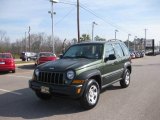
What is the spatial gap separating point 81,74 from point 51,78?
81 cm

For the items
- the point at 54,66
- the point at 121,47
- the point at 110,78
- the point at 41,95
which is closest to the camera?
the point at 54,66

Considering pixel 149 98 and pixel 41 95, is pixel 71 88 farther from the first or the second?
pixel 149 98

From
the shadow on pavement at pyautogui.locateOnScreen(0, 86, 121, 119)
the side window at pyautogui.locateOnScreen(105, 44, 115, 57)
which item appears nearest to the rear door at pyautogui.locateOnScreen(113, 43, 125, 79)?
the side window at pyautogui.locateOnScreen(105, 44, 115, 57)

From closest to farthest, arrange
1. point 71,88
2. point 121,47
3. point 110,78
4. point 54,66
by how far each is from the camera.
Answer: point 71,88 → point 54,66 → point 110,78 → point 121,47

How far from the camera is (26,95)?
345 inches

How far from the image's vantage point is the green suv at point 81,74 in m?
6.61

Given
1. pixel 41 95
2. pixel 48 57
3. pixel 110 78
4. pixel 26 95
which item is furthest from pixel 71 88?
pixel 48 57

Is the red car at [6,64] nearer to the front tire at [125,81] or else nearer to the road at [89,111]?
the road at [89,111]

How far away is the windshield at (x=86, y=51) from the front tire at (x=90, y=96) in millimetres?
1062

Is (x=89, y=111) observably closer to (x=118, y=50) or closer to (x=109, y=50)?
(x=109, y=50)

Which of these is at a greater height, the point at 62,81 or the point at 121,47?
the point at 121,47

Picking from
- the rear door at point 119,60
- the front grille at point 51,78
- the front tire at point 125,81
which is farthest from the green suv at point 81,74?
the front tire at point 125,81

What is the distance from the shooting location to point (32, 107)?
712 cm

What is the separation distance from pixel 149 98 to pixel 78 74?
281 cm
